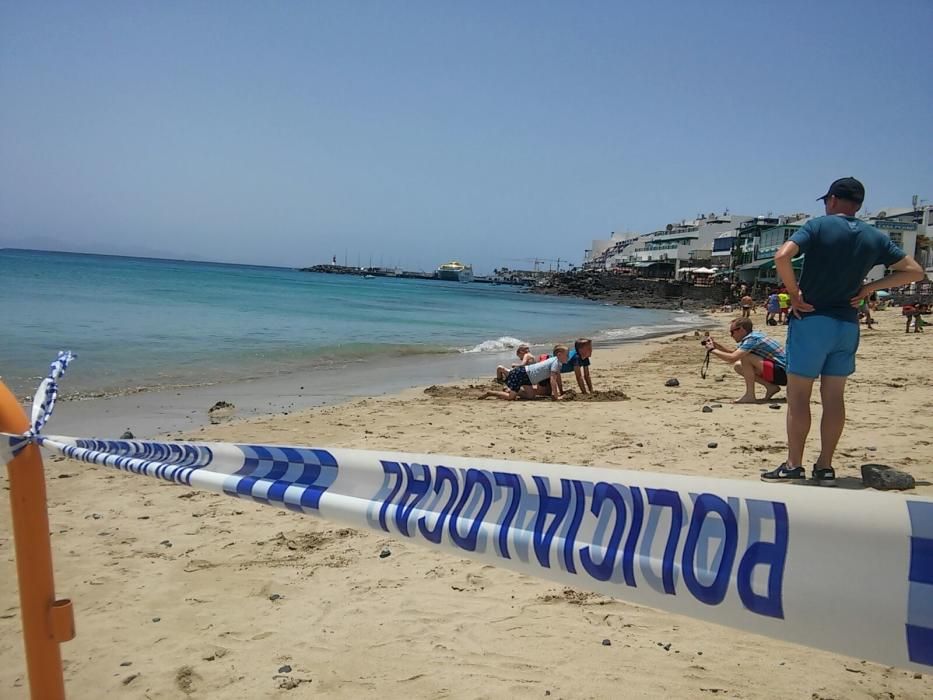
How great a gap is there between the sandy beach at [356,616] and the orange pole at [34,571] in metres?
0.58

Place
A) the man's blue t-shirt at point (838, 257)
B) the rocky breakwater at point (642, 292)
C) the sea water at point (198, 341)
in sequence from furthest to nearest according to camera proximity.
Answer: the rocky breakwater at point (642, 292), the sea water at point (198, 341), the man's blue t-shirt at point (838, 257)

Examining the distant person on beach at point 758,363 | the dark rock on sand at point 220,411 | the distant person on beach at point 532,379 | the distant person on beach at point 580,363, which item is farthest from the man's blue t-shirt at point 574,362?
the dark rock on sand at point 220,411

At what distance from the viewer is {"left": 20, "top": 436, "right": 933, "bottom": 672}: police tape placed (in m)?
1.09

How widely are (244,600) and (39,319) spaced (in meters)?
21.1

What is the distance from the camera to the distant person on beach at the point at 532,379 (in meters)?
8.90

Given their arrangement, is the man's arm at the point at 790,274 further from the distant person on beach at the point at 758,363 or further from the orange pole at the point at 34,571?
the orange pole at the point at 34,571

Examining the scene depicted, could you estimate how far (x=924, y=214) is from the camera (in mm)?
59562

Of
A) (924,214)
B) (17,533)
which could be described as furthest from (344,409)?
(924,214)

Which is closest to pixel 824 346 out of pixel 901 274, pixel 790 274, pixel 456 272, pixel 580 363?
pixel 790 274

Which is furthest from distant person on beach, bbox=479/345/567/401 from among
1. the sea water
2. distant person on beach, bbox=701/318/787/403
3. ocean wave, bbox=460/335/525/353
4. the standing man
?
ocean wave, bbox=460/335/525/353

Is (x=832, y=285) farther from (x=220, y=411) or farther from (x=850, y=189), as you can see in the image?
(x=220, y=411)

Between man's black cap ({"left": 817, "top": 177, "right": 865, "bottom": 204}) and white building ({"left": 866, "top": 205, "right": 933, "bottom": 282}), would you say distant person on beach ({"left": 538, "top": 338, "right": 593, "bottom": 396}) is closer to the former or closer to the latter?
man's black cap ({"left": 817, "top": 177, "right": 865, "bottom": 204})

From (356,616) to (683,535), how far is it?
2.10 meters

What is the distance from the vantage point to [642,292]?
7538 cm
